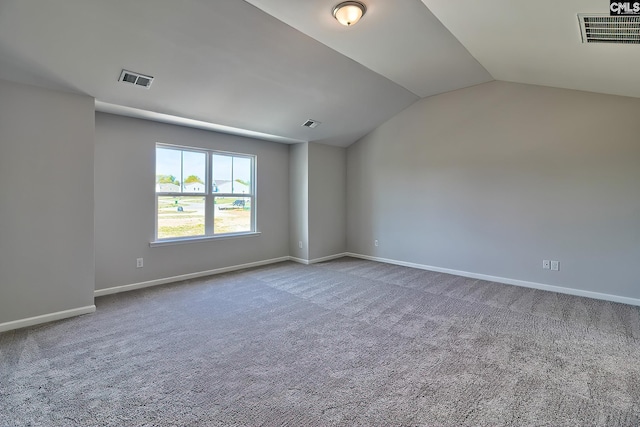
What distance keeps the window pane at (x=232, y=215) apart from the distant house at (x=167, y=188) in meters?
0.64

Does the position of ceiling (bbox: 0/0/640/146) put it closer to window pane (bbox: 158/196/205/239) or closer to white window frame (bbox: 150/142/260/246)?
white window frame (bbox: 150/142/260/246)

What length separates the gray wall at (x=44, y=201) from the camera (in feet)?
9.41

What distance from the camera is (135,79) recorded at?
3.18 metres

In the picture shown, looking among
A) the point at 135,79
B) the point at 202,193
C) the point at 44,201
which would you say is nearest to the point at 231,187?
the point at 202,193

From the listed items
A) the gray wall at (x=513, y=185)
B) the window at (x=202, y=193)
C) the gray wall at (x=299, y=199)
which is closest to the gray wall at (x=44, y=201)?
the window at (x=202, y=193)

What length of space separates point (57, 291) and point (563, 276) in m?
6.01

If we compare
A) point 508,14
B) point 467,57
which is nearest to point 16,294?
point 508,14

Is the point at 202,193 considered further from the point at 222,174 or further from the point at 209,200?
the point at 222,174

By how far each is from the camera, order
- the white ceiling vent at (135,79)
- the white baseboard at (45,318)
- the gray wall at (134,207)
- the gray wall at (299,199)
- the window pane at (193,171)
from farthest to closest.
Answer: the gray wall at (299,199) < the window pane at (193,171) < the gray wall at (134,207) < the white ceiling vent at (135,79) < the white baseboard at (45,318)

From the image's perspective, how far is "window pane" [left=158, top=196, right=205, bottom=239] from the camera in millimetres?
4418

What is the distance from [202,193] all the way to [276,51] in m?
2.55

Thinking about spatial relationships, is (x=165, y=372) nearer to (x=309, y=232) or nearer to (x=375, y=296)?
(x=375, y=296)

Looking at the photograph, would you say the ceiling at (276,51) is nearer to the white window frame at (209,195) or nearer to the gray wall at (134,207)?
the gray wall at (134,207)

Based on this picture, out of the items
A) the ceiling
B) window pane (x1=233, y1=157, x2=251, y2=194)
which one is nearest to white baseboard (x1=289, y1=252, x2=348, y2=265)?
window pane (x1=233, y1=157, x2=251, y2=194)
